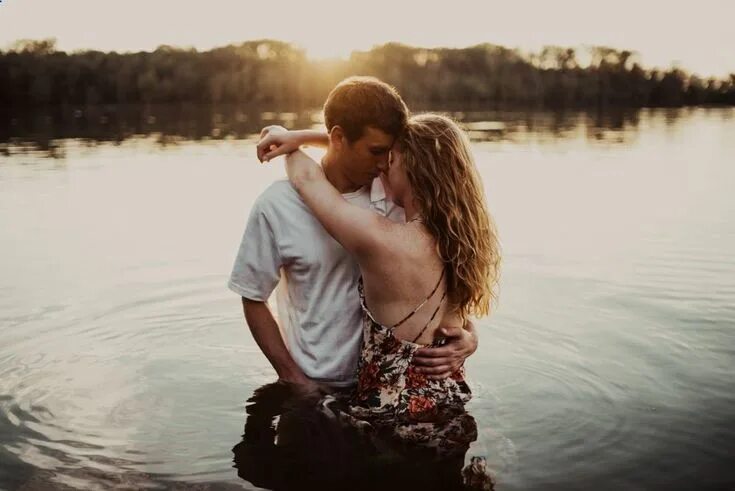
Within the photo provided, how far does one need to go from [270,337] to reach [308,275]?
0.44 metres

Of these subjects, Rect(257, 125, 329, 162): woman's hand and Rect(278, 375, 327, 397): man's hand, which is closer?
Rect(257, 125, 329, 162): woman's hand

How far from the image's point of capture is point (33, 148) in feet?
95.0

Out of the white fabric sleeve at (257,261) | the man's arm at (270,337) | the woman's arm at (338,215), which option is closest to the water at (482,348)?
the man's arm at (270,337)

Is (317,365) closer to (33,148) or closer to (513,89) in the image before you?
(33,148)

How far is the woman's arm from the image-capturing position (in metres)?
3.89

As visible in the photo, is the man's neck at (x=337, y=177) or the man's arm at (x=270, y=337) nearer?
the man's neck at (x=337, y=177)

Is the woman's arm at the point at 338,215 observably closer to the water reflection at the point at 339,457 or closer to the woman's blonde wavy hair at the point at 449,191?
the woman's blonde wavy hair at the point at 449,191

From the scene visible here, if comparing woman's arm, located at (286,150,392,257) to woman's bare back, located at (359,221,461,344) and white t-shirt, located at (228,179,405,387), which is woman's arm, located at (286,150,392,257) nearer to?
woman's bare back, located at (359,221,461,344)

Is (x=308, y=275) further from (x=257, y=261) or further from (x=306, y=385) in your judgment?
(x=306, y=385)

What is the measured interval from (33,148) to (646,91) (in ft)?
270

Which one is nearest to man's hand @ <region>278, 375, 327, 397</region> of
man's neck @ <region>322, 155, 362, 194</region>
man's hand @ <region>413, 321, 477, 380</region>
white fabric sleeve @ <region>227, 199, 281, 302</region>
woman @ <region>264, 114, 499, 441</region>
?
woman @ <region>264, 114, 499, 441</region>

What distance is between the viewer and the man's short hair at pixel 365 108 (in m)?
3.95

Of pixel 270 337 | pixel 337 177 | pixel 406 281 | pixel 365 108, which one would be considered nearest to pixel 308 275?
pixel 270 337

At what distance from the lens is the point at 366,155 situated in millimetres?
4102
